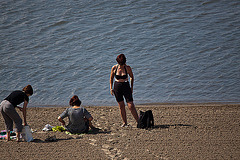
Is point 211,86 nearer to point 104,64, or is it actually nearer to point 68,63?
point 104,64

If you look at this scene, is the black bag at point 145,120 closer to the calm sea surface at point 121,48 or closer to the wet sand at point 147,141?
the wet sand at point 147,141

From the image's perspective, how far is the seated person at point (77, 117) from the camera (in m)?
7.31

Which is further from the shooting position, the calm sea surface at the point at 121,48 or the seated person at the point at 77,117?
the calm sea surface at the point at 121,48

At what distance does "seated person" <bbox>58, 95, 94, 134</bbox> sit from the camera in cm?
731

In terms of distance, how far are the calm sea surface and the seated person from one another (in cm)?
390

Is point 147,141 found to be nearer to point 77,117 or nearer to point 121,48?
point 77,117

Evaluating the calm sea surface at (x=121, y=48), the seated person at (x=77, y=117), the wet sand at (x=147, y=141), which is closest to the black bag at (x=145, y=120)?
the wet sand at (x=147, y=141)

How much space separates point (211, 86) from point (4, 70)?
918 centimetres

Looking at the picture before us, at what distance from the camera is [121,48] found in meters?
16.6

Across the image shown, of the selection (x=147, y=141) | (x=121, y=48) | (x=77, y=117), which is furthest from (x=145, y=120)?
(x=121, y=48)

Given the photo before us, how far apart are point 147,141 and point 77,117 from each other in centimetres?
172

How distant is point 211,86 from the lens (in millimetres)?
12312

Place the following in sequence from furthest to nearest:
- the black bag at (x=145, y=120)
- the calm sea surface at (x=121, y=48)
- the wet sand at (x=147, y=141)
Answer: the calm sea surface at (x=121, y=48), the black bag at (x=145, y=120), the wet sand at (x=147, y=141)

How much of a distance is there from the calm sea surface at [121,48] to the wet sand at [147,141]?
115 inches
